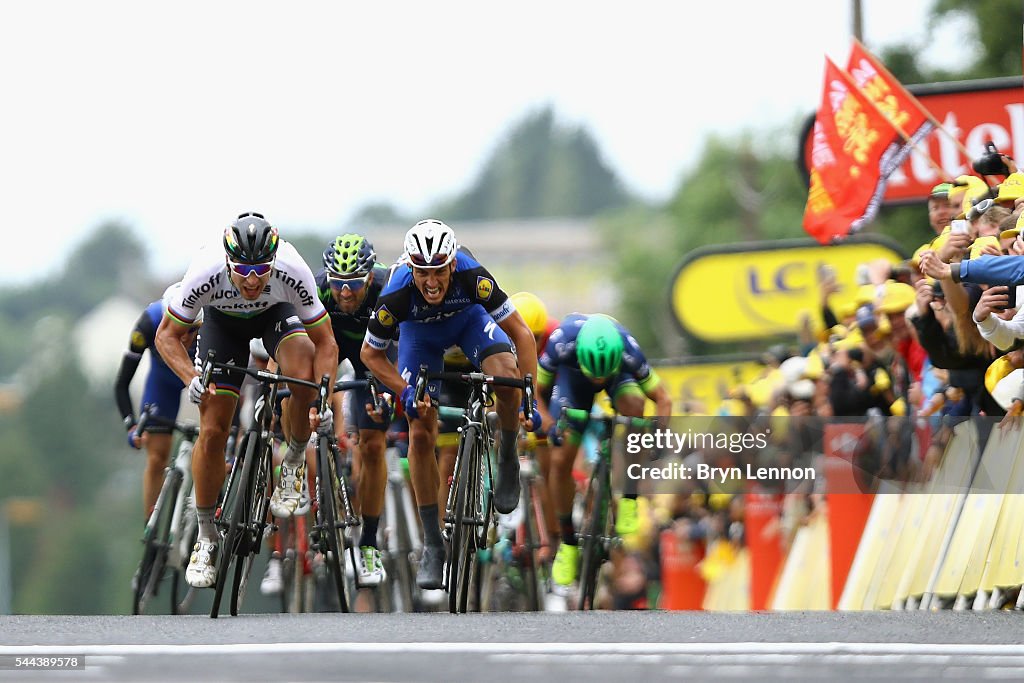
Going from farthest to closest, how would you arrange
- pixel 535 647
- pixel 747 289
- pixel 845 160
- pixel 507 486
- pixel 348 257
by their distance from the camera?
pixel 747 289, pixel 845 160, pixel 348 257, pixel 507 486, pixel 535 647

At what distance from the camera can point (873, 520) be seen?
1255 cm

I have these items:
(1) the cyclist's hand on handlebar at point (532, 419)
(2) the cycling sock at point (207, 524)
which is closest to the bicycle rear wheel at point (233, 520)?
(2) the cycling sock at point (207, 524)

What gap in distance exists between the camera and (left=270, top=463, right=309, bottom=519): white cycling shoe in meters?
12.4

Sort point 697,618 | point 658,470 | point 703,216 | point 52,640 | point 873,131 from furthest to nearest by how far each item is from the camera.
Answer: point 703,216 → point 873,131 → point 658,470 → point 697,618 → point 52,640

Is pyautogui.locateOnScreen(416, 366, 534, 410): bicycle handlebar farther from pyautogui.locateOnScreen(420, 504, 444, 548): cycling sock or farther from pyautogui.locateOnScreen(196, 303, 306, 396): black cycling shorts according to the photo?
→ pyautogui.locateOnScreen(196, 303, 306, 396): black cycling shorts

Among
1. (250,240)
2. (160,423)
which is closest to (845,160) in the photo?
(160,423)

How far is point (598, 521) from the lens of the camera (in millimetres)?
13875

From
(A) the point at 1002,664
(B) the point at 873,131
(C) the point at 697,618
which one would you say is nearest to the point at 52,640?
(C) the point at 697,618

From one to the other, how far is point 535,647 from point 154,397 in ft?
20.7

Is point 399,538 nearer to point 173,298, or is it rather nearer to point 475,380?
point 173,298

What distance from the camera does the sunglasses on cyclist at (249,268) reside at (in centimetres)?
1140

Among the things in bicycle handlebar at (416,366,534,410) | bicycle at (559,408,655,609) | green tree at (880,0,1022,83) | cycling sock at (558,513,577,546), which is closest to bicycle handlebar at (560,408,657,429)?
bicycle at (559,408,655,609)

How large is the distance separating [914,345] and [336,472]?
159 inches

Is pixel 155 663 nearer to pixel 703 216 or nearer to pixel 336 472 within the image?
pixel 336 472
